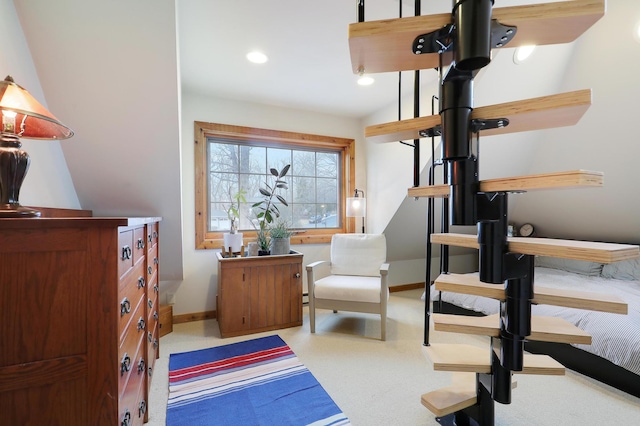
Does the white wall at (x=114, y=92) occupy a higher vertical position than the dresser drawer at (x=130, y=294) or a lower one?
higher

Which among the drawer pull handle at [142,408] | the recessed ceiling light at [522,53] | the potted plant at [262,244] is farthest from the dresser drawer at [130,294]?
the recessed ceiling light at [522,53]

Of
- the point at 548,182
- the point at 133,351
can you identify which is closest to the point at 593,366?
the point at 548,182

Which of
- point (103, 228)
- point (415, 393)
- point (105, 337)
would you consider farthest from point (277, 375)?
point (103, 228)

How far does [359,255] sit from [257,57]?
212 centimetres

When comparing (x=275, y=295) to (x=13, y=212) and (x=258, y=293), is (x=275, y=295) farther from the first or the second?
(x=13, y=212)

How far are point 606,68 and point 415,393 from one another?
2.77 meters

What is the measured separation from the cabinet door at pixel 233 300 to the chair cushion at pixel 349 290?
665mm

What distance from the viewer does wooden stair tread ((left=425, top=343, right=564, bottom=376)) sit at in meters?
1.12

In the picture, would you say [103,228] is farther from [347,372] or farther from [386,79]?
[386,79]

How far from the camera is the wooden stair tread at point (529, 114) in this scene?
2.43 feet

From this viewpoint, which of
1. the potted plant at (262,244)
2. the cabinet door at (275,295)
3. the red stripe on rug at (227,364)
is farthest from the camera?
the potted plant at (262,244)

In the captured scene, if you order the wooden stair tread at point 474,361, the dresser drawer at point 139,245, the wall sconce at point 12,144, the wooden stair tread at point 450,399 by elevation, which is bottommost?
the wooden stair tread at point 450,399

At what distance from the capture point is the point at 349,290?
2586 millimetres

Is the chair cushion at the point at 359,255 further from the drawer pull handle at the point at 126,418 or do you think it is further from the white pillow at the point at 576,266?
the drawer pull handle at the point at 126,418
